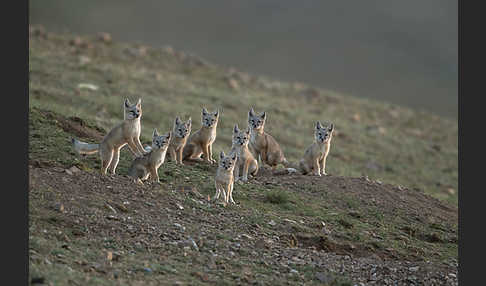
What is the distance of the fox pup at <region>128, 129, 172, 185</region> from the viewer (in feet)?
43.9

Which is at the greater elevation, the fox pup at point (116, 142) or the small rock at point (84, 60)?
the small rock at point (84, 60)

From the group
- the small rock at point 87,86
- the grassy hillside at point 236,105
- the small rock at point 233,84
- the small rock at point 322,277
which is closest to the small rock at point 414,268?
the small rock at point 322,277

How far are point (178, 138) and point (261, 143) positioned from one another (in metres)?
2.28

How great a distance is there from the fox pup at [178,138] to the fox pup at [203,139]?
0.44 meters

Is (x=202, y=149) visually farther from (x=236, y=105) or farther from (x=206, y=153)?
(x=236, y=105)

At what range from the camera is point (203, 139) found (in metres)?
16.4

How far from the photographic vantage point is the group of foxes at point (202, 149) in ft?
43.3

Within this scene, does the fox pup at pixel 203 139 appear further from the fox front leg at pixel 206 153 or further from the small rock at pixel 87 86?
Answer: the small rock at pixel 87 86

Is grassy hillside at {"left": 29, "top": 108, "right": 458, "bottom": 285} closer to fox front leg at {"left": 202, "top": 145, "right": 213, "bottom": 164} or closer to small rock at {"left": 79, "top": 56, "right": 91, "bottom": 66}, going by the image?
fox front leg at {"left": 202, "top": 145, "right": 213, "bottom": 164}

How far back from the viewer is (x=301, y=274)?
33.9 feet

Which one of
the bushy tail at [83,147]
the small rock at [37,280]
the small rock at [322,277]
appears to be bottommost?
the small rock at [322,277]

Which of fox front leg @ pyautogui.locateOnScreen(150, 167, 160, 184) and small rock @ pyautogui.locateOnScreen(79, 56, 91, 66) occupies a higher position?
small rock @ pyautogui.locateOnScreen(79, 56, 91, 66)

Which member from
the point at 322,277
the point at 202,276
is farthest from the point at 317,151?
the point at 202,276

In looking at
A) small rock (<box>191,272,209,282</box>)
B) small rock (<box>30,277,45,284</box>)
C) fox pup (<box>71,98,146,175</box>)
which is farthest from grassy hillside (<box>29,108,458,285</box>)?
fox pup (<box>71,98,146,175</box>)
